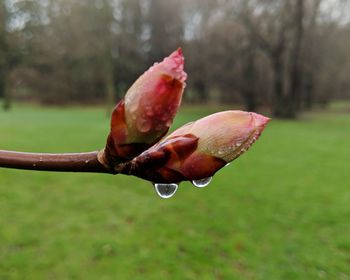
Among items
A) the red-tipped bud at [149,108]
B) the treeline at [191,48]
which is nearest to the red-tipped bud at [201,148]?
the red-tipped bud at [149,108]

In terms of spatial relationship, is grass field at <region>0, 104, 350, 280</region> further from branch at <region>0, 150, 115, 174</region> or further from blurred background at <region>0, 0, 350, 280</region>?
branch at <region>0, 150, 115, 174</region>

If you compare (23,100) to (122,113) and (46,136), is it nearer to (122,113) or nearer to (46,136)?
(46,136)

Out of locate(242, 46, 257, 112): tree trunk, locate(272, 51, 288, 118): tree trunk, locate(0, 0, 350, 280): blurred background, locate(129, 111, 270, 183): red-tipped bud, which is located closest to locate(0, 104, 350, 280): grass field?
locate(0, 0, 350, 280): blurred background

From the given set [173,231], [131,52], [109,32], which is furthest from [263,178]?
[131,52]

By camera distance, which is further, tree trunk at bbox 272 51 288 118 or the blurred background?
tree trunk at bbox 272 51 288 118

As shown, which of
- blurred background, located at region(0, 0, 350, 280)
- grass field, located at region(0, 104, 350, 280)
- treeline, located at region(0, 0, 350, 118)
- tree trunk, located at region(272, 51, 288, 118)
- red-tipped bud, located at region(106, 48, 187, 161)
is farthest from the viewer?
tree trunk, located at region(272, 51, 288, 118)

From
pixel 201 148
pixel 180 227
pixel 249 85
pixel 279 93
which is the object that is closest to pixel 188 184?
pixel 180 227

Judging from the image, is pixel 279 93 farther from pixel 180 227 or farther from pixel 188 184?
pixel 180 227
